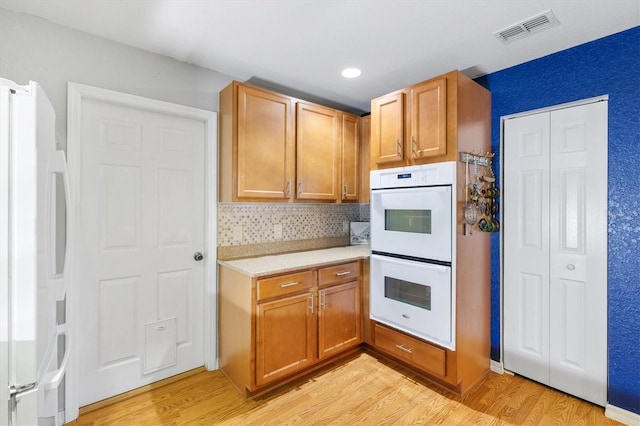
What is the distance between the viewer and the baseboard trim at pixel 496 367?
244 centimetres

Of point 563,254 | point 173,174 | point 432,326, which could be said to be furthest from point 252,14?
point 563,254

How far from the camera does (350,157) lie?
304cm

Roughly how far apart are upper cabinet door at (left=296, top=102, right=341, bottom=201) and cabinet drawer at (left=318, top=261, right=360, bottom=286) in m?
0.64

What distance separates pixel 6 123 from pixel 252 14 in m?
1.27

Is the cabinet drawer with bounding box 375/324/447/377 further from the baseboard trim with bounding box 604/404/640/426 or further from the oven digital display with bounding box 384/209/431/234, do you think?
the baseboard trim with bounding box 604/404/640/426

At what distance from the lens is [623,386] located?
1907 millimetres

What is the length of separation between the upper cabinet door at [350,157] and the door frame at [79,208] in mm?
1183

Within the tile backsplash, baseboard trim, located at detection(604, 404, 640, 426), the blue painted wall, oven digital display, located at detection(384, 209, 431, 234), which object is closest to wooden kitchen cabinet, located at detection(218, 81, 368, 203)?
the tile backsplash

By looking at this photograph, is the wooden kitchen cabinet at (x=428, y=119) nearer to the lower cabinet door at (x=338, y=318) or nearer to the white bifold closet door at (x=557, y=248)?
the white bifold closet door at (x=557, y=248)

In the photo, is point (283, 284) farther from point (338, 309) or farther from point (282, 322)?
point (338, 309)

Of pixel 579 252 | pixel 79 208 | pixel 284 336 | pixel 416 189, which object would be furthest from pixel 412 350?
pixel 79 208

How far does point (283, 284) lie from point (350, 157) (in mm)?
1463

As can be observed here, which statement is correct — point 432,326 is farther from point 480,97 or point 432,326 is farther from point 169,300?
point 169,300

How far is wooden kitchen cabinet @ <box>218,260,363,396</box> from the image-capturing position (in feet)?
6.86
